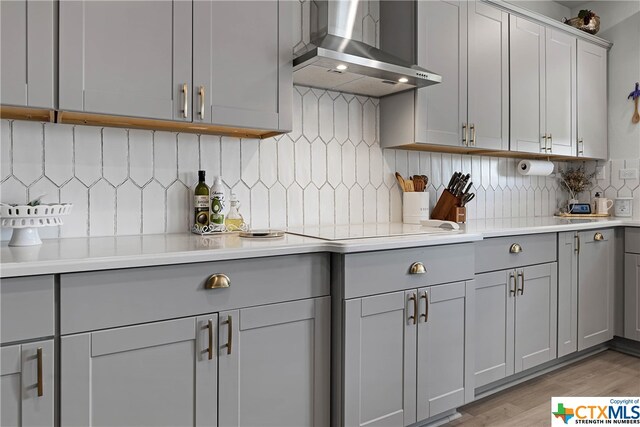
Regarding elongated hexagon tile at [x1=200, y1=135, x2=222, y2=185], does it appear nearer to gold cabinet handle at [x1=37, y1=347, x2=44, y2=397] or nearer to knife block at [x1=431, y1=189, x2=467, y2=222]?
gold cabinet handle at [x1=37, y1=347, x2=44, y2=397]

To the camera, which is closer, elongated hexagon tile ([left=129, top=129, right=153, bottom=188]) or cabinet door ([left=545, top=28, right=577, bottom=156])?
elongated hexagon tile ([left=129, top=129, right=153, bottom=188])

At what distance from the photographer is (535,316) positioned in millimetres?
2562

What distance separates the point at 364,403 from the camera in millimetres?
1775

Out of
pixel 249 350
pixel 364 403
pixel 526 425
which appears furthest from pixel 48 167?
pixel 526 425

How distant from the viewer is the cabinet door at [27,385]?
117 centimetres

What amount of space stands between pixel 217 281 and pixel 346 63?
1.13m

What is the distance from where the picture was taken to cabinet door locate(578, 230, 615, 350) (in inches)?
113

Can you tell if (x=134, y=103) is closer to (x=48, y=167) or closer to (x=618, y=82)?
(x=48, y=167)

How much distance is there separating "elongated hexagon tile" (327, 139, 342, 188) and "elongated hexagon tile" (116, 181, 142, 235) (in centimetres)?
102

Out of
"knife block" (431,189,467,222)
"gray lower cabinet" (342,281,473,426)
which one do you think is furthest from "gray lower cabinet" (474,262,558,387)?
"knife block" (431,189,467,222)

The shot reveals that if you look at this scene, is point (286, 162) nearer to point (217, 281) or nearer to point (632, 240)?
point (217, 281)

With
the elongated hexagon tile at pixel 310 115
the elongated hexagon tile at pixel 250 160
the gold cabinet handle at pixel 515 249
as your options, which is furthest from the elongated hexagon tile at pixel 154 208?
the gold cabinet handle at pixel 515 249

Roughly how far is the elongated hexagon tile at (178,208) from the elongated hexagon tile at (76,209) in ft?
1.09

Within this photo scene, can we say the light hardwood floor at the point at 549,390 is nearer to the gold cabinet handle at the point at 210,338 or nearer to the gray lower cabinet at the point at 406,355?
the gray lower cabinet at the point at 406,355
